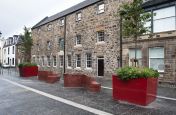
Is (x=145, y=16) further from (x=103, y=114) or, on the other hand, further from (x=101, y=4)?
(x=101, y=4)

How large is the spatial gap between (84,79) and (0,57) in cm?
6680

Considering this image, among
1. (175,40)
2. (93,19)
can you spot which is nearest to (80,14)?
(93,19)

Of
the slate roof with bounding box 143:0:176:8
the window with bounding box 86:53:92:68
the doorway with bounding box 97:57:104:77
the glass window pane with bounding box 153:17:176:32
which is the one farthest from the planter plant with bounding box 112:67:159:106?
the window with bounding box 86:53:92:68

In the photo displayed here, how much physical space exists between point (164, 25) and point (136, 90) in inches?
395

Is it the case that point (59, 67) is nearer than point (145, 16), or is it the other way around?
point (145, 16)

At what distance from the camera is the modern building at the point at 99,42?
60.6 ft

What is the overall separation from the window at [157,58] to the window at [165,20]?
1.52 m

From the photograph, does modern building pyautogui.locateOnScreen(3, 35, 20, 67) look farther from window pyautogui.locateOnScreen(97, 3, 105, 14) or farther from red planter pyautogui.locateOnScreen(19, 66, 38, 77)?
window pyautogui.locateOnScreen(97, 3, 105, 14)

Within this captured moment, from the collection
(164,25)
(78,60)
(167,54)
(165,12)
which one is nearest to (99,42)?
(78,60)

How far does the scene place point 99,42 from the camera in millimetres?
26000

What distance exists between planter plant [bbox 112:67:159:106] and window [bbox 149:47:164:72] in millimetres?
8125

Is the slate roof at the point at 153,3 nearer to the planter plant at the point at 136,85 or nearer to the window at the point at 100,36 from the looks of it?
the window at the point at 100,36

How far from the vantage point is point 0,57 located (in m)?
77.8

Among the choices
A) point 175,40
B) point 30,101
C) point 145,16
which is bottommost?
point 30,101
